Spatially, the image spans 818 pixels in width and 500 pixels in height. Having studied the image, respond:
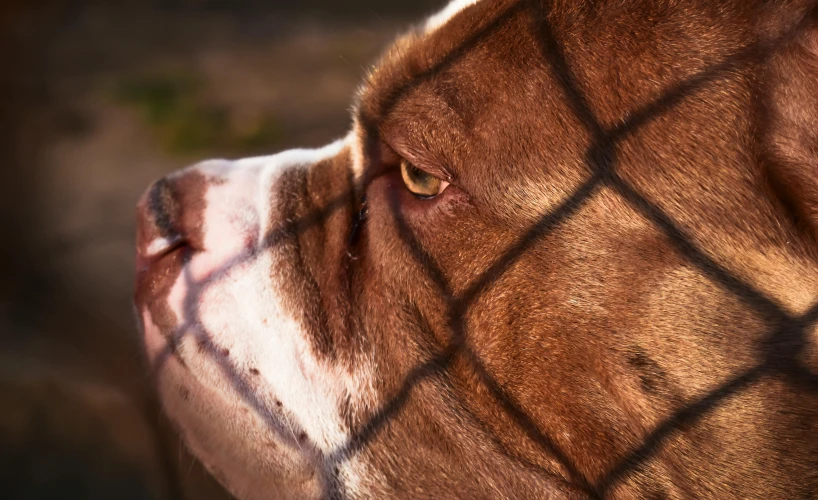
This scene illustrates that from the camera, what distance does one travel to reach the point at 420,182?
1690 mm

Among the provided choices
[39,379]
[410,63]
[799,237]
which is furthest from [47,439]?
[799,237]

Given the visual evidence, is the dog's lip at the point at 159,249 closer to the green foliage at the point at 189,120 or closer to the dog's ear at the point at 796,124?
the dog's ear at the point at 796,124

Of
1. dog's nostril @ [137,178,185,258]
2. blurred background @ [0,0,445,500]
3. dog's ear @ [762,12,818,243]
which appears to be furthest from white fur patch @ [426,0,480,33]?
blurred background @ [0,0,445,500]

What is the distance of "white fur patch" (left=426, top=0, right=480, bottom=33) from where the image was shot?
1.74 m

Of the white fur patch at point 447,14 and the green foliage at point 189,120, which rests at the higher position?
the white fur patch at point 447,14

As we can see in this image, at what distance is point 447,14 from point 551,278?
2.09ft

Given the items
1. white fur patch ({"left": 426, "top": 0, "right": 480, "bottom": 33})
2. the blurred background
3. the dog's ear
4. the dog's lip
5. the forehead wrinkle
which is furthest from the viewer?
the blurred background

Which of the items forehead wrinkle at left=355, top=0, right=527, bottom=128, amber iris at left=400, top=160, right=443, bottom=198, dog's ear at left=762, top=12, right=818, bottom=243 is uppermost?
dog's ear at left=762, top=12, right=818, bottom=243

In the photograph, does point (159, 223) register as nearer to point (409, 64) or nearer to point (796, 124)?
point (409, 64)

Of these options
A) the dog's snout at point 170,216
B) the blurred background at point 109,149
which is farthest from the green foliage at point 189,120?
the dog's snout at point 170,216

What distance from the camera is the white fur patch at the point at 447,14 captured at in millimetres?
1742

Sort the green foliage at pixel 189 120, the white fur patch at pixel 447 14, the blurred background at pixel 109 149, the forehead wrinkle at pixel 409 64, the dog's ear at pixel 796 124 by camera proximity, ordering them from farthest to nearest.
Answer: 1. the green foliage at pixel 189 120
2. the blurred background at pixel 109 149
3. the white fur patch at pixel 447 14
4. the forehead wrinkle at pixel 409 64
5. the dog's ear at pixel 796 124

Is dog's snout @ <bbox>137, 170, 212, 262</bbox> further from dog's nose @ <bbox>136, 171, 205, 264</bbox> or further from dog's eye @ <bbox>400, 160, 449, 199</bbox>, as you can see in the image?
dog's eye @ <bbox>400, 160, 449, 199</bbox>

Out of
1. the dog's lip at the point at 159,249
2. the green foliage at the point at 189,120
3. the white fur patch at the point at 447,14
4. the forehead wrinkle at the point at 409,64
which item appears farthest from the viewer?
the green foliage at the point at 189,120
